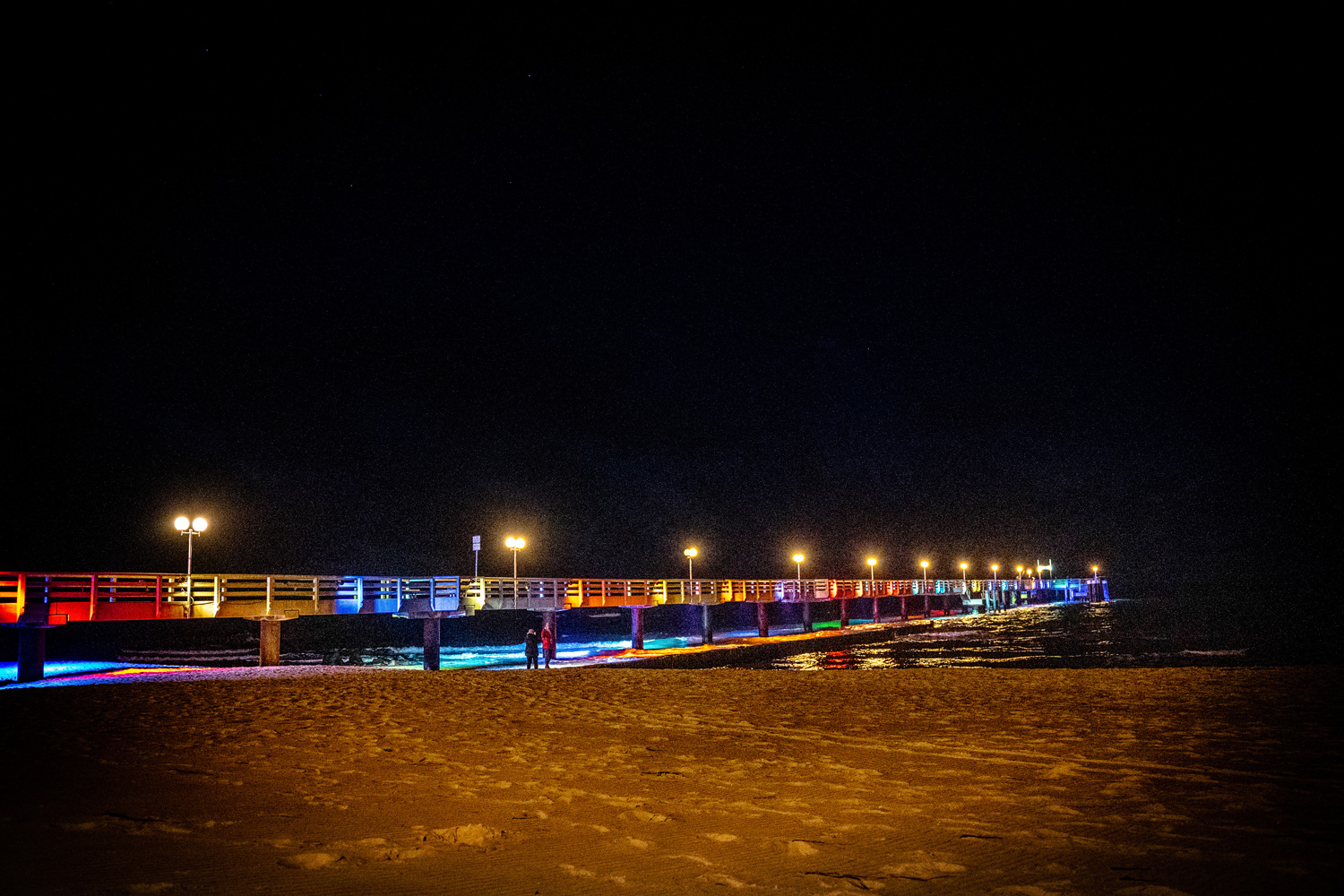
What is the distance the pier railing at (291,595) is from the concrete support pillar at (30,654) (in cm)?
141

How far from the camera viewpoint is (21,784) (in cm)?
732

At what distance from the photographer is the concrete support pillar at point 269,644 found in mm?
27906

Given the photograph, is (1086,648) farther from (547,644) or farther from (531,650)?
(531,650)

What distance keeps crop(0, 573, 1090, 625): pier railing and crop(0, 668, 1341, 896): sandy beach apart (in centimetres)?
1194

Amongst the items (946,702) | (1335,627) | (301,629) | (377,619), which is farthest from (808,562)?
(946,702)

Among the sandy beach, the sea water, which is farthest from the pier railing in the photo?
the sandy beach

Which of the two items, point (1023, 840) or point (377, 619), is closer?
point (1023, 840)

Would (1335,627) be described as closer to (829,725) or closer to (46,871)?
(829,725)

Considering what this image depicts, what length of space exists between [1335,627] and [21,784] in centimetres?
6932

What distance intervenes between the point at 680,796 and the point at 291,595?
79.6 feet

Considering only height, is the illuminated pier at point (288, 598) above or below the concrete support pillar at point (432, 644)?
above

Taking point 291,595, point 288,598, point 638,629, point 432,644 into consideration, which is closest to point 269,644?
point 288,598

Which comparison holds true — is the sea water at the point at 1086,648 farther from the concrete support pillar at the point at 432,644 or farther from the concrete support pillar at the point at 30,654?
the concrete support pillar at the point at 30,654

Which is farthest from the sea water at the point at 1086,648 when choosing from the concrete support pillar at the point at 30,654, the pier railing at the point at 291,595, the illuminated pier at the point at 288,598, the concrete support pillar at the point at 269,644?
the concrete support pillar at the point at 30,654
